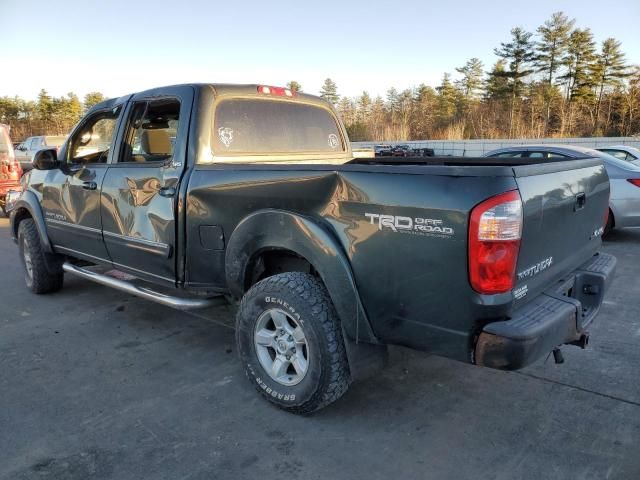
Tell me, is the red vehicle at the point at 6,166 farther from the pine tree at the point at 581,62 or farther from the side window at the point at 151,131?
the pine tree at the point at 581,62

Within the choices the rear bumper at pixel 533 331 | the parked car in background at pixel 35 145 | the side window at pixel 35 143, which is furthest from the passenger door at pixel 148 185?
the side window at pixel 35 143

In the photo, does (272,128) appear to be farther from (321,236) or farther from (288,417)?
(288,417)

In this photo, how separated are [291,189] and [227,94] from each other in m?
1.31

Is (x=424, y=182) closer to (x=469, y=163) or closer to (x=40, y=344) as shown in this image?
(x=469, y=163)

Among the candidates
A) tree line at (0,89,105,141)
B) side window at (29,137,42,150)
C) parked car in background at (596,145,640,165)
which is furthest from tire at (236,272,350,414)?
tree line at (0,89,105,141)

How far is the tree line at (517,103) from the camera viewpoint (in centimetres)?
4522

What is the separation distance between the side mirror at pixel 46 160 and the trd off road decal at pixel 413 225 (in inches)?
139

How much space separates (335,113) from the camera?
488 centimetres

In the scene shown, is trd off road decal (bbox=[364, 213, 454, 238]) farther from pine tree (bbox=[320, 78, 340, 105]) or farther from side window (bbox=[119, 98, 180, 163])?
Answer: pine tree (bbox=[320, 78, 340, 105])

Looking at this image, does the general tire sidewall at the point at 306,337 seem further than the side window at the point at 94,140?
No

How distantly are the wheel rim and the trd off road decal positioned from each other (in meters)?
0.79

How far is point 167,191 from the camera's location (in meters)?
3.59

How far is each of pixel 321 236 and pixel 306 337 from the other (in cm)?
58

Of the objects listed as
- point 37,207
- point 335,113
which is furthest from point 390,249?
point 37,207
